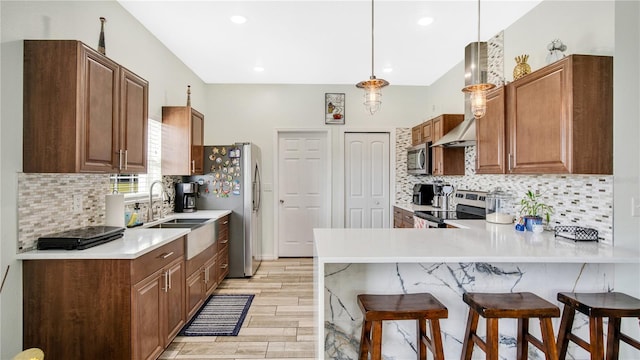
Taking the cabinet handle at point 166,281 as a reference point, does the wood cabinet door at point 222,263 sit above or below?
below

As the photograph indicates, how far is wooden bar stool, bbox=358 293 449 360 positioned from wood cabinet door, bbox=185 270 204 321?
173cm

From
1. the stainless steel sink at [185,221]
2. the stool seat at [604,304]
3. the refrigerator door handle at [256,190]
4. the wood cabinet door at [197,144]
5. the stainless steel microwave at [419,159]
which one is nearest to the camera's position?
the stool seat at [604,304]

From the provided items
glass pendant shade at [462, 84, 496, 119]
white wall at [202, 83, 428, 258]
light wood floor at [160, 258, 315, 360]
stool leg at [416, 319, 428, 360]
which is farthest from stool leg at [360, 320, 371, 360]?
white wall at [202, 83, 428, 258]

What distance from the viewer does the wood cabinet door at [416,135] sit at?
4.74 metres

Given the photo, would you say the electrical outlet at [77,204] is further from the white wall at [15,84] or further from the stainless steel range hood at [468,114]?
the stainless steel range hood at [468,114]

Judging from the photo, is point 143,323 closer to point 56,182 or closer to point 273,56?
point 56,182

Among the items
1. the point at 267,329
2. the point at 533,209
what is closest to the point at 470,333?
the point at 533,209

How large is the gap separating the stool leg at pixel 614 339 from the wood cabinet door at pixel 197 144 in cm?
377

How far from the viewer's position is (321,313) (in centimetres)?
162

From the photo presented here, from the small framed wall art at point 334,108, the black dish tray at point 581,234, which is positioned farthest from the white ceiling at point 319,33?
the black dish tray at point 581,234

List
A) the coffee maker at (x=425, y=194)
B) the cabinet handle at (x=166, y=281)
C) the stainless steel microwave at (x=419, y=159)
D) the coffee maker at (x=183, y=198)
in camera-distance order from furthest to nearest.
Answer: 1. the coffee maker at (x=425, y=194)
2. the stainless steel microwave at (x=419, y=159)
3. the coffee maker at (x=183, y=198)
4. the cabinet handle at (x=166, y=281)

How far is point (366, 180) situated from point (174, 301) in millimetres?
3383

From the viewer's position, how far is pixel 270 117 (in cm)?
509

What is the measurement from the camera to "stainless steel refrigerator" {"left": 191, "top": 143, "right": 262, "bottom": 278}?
4.17m
